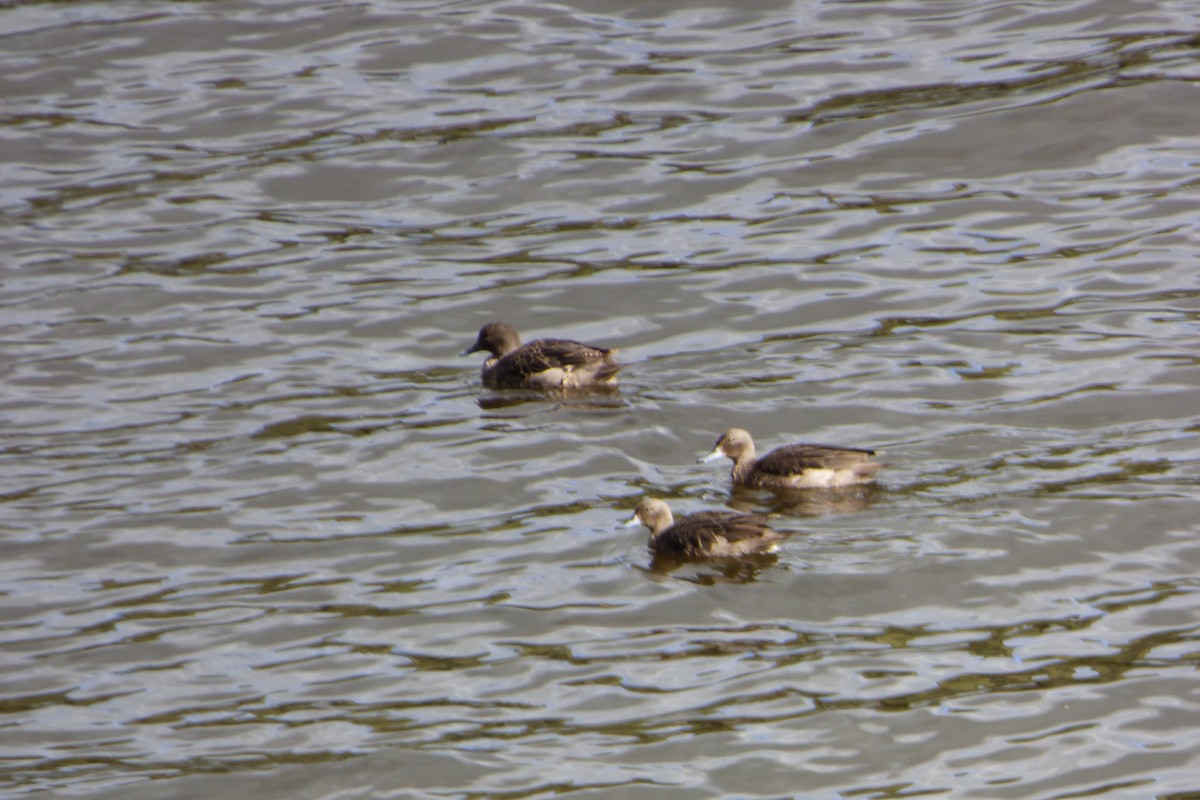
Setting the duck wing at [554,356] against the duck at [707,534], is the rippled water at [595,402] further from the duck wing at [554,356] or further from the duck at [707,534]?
the duck wing at [554,356]

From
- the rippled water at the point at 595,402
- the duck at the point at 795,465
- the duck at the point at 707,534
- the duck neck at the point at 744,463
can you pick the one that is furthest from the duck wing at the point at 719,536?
the duck neck at the point at 744,463

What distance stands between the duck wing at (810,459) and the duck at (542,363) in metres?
1.85

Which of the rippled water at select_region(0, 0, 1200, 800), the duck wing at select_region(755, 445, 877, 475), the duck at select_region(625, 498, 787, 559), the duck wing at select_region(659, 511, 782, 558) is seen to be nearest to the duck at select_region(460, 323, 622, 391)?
the rippled water at select_region(0, 0, 1200, 800)

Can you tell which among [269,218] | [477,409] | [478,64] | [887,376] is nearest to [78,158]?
[269,218]

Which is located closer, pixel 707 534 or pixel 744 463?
pixel 707 534

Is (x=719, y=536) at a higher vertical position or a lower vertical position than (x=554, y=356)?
lower

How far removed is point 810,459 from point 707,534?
985mm

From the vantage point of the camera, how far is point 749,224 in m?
14.2

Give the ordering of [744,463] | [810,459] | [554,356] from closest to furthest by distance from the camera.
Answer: [810,459], [744,463], [554,356]

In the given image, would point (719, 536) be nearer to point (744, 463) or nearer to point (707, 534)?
point (707, 534)

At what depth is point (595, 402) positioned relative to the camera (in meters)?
11.6

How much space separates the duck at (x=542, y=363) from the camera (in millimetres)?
11734

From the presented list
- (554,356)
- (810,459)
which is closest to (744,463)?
(810,459)

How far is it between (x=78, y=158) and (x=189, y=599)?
8417 millimetres
